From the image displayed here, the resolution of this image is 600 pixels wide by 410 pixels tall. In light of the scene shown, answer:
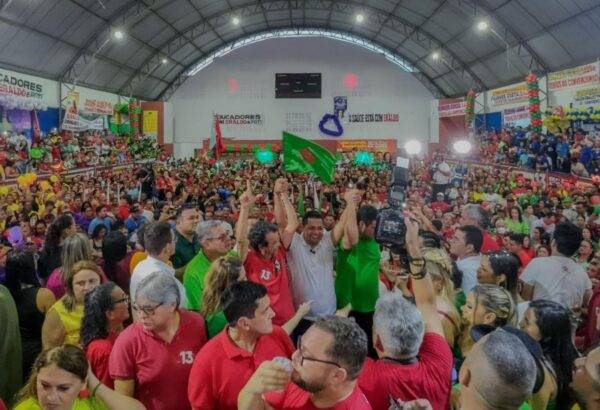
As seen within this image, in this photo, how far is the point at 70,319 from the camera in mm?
2848

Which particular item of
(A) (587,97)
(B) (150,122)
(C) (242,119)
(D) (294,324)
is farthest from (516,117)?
(D) (294,324)

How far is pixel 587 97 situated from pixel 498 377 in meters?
16.8

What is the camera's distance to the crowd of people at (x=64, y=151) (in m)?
13.5

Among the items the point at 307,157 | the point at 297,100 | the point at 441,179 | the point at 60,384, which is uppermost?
the point at 297,100

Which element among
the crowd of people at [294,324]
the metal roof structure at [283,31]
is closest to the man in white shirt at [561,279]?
→ the crowd of people at [294,324]

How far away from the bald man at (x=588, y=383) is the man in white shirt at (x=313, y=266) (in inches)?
75.8

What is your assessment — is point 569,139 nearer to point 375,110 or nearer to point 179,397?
point 375,110

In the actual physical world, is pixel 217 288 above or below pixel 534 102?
below

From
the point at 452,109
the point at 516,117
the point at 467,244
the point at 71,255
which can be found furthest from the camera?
the point at 452,109

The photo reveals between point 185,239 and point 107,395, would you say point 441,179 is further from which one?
point 107,395

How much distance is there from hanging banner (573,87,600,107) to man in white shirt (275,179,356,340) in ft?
47.9

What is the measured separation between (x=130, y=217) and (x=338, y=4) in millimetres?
19195

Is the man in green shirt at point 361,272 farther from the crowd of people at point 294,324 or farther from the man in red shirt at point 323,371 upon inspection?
the man in red shirt at point 323,371

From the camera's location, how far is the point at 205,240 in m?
3.55
